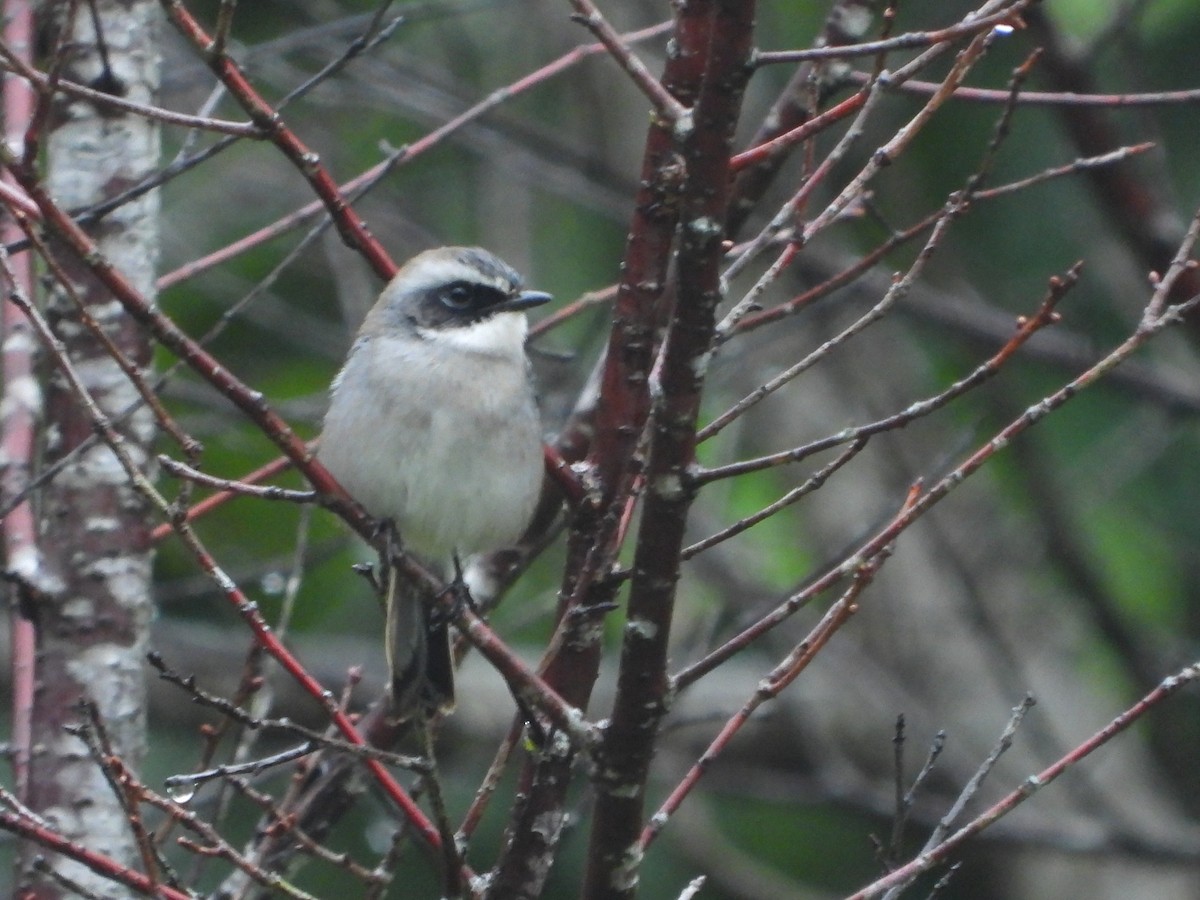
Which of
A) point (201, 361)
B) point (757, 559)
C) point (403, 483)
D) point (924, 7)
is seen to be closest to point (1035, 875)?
point (757, 559)

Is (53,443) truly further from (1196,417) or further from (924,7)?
(924,7)

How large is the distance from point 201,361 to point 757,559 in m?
7.72

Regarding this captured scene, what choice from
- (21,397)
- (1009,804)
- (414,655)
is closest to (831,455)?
(414,655)

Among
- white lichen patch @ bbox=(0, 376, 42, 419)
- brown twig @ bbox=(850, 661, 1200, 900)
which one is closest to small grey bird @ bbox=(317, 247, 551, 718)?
white lichen patch @ bbox=(0, 376, 42, 419)

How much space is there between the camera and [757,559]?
1048 cm

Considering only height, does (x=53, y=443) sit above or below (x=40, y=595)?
above

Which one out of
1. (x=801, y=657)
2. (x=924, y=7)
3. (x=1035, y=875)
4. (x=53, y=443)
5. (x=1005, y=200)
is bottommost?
(x=1035, y=875)

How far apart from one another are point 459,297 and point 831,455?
565cm

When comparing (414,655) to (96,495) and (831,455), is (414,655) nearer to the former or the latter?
(96,495)

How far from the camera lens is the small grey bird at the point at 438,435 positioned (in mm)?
4973

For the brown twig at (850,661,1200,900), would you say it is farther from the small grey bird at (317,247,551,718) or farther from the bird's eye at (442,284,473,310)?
the bird's eye at (442,284,473,310)

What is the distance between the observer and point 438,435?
503cm

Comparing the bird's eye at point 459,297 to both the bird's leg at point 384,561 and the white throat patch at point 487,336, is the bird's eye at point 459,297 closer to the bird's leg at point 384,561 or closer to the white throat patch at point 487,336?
the white throat patch at point 487,336

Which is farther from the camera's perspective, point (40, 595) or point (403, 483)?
point (403, 483)
